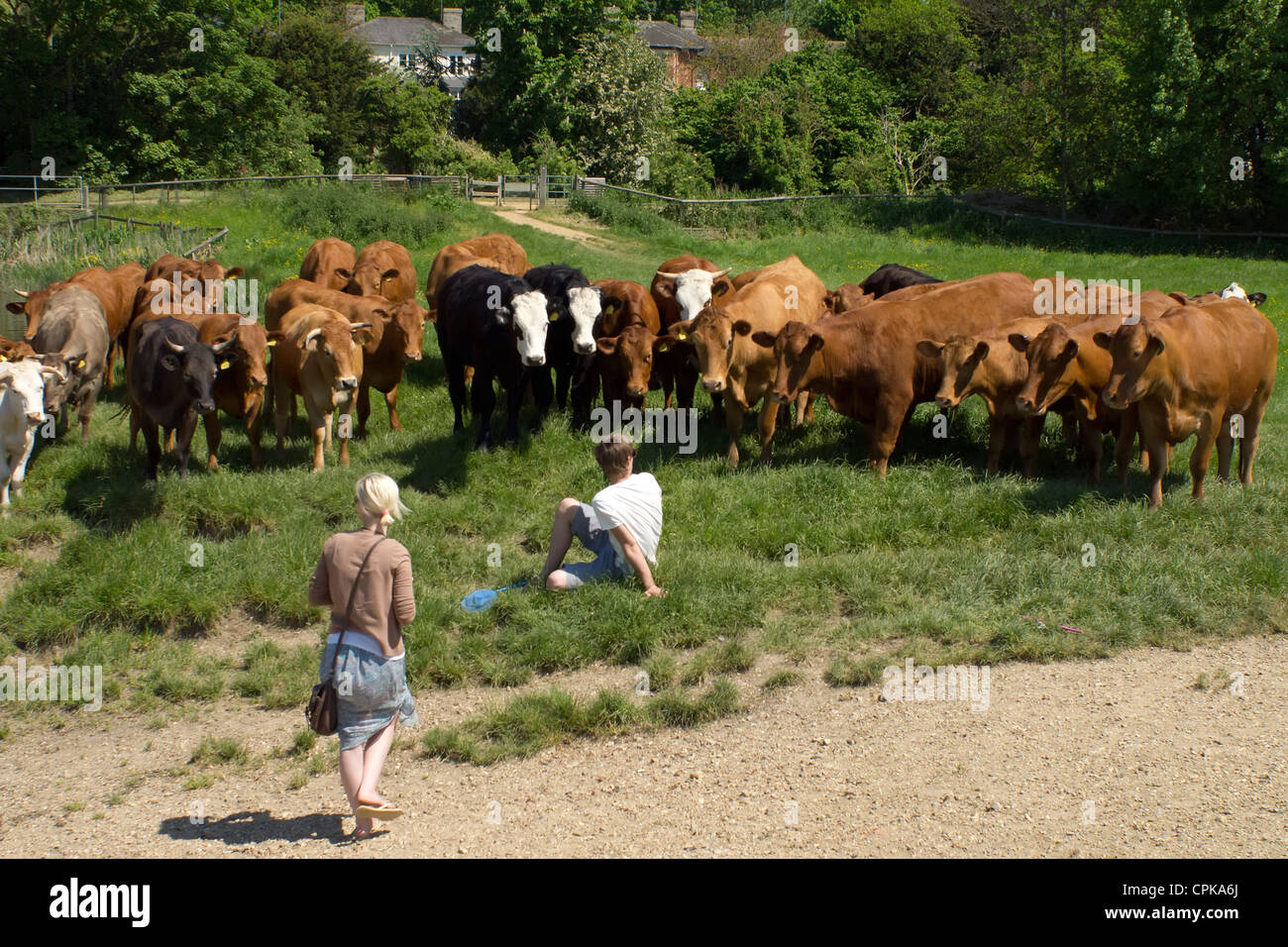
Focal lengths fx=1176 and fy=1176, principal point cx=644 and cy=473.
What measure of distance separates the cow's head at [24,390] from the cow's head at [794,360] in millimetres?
7187

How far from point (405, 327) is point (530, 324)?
176cm

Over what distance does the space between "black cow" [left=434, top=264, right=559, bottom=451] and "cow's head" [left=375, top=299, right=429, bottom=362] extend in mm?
418

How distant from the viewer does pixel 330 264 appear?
1717 cm

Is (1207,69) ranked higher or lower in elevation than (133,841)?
higher

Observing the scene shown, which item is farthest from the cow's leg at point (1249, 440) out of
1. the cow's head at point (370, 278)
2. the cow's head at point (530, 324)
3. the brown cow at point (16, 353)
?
the brown cow at point (16, 353)

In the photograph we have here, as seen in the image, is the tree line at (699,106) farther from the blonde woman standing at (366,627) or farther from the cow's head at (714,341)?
the blonde woman standing at (366,627)

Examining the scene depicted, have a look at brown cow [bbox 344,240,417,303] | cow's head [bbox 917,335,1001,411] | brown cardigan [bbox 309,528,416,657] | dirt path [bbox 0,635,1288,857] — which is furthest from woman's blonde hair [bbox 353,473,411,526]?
brown cow [bbox 344,240,417,303]

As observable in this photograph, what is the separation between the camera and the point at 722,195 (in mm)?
40938

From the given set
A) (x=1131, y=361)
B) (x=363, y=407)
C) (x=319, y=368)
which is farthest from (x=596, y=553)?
(x=363, y=407)

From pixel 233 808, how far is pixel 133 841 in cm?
56

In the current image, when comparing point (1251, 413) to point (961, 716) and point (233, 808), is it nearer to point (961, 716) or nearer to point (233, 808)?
point (961, 716)

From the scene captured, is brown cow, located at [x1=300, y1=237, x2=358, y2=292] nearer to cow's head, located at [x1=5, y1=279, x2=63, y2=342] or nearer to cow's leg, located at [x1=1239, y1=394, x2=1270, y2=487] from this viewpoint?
cow's head, located at [x1=5, y1=279, x2=63, y2=342]

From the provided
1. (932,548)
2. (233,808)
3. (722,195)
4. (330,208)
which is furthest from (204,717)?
(722,195)

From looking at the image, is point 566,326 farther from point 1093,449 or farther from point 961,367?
point 1093,449
